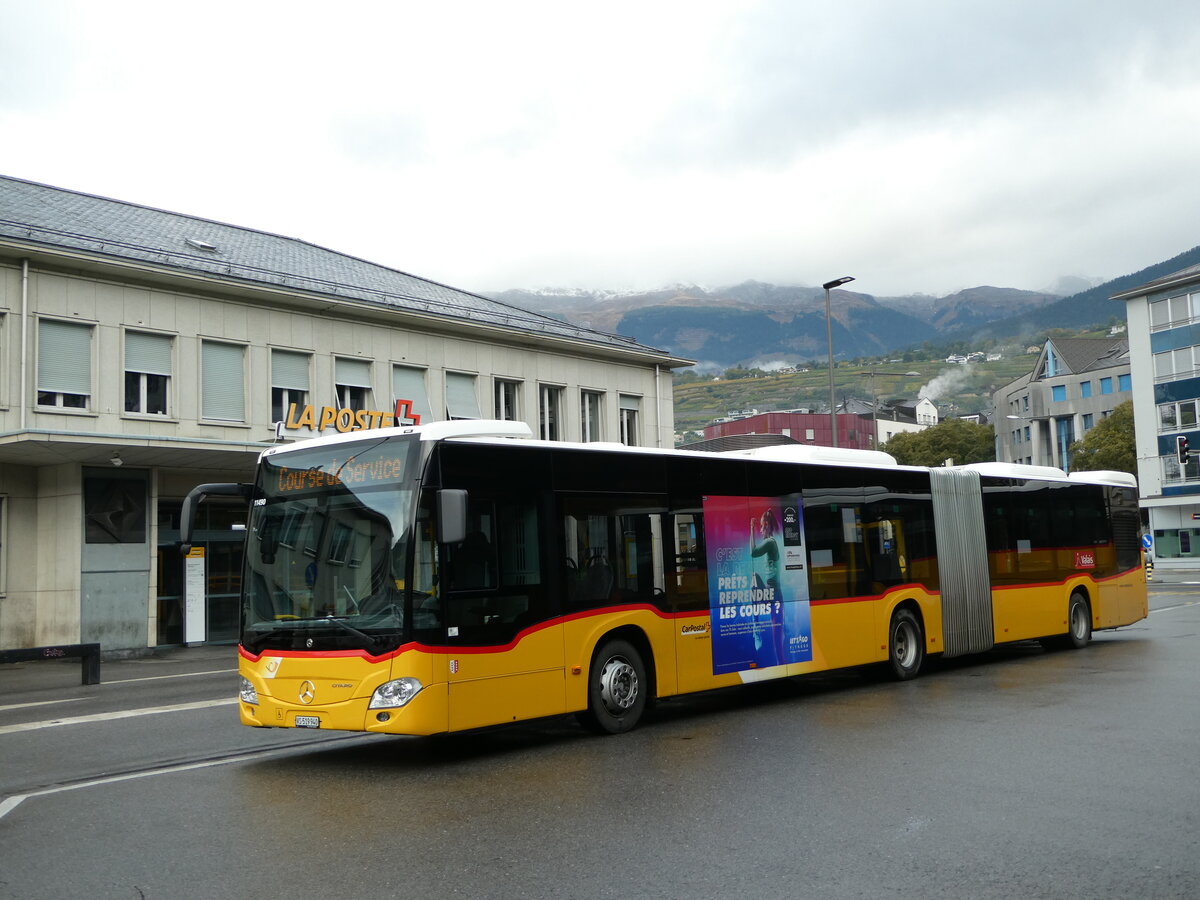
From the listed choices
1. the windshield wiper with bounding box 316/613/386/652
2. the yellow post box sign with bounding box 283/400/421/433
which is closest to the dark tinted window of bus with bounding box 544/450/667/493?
the windshield wiper with bounding box 316/613/386/652

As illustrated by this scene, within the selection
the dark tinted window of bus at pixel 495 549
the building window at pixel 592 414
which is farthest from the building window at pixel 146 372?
the dark tinted window of bus at pixel 495 549

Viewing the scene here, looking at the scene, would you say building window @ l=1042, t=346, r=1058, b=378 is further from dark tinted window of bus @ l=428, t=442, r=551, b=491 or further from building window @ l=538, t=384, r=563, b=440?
dark tinted window of bus @ l=428, t=442, r=551, b=491

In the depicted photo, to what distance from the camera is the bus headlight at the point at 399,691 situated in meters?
9.16

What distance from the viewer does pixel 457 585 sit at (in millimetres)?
9602

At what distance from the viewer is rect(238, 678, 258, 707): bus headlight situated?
32.7ft

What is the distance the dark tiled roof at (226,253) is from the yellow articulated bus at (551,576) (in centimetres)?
1835

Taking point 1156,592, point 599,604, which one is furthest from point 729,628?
point 1156,592

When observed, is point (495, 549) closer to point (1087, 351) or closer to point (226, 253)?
point (226, 253)

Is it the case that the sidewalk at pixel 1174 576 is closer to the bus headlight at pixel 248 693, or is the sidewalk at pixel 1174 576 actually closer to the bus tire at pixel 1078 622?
the bus tire at pixel 1078 622

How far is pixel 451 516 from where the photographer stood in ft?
29.9

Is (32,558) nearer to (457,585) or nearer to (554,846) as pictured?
(457,585)

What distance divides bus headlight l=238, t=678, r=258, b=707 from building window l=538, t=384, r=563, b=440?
26.5m

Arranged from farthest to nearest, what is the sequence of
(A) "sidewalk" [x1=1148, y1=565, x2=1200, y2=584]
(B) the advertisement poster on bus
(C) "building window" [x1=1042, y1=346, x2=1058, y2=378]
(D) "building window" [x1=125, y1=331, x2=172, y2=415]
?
(C) "building window" [x1=1042, y1=346, x2=1058, y2=378] → (A) "sidewalk" [x1=1148, y1=565, x2=1200, y2=584] → (D) "building window" [x1=125, y1=331, x2=172, y2=415] → (B) the advertisement poster on bus

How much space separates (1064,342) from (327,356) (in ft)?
292
